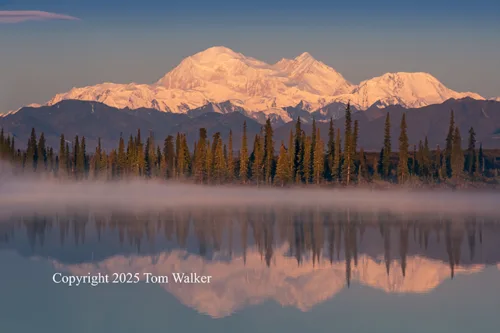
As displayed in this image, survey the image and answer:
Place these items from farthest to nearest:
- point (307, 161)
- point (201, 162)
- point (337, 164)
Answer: point (201, 162), point (307, 161), point (337, 164)

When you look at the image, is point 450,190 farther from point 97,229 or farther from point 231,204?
point 97,229

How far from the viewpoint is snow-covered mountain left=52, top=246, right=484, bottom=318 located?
4344 centimetres

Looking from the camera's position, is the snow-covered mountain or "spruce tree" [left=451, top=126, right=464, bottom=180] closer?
the snow-covered mountain

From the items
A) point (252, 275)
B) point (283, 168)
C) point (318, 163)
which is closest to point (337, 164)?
point (318, 163)

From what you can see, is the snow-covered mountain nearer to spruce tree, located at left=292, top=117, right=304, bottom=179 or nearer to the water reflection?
the water reflection

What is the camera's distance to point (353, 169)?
171375 millimetres

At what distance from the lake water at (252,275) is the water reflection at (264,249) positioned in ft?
0.34

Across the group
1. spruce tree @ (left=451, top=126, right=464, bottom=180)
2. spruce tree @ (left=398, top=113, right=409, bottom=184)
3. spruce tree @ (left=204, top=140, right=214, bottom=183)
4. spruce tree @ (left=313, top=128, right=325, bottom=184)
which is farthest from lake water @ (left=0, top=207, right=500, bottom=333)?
spruce tree @ (left=451, top=126, right=464, bottom=180)

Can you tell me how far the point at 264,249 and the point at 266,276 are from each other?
12.2 meters

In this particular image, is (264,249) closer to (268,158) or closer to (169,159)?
(268,158)

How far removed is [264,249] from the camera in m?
61.9

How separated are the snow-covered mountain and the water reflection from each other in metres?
0.06

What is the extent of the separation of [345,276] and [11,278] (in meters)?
18.0

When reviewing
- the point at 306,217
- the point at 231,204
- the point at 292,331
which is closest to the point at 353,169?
the point at 231,204
